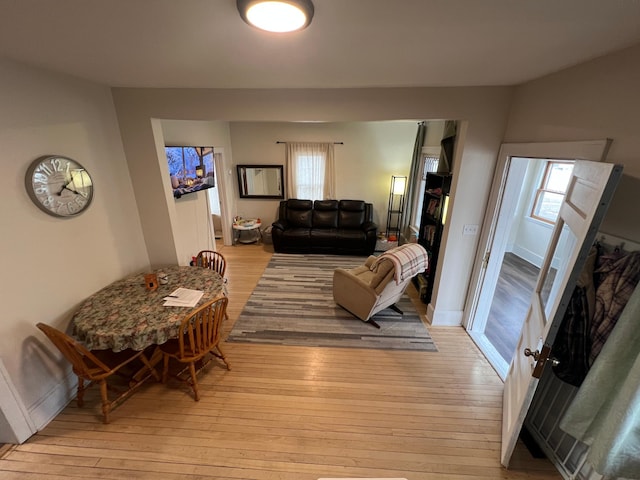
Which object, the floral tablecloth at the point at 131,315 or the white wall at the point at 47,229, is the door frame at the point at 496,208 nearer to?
the floral tablecloth at the point at 131,315

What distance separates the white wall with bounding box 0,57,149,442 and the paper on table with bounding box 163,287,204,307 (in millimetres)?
721

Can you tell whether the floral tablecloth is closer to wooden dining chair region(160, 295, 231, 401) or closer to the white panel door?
wooden dining chair region(160, 295, 231, 401)

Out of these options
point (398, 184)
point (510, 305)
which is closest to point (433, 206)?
point (510, 305)

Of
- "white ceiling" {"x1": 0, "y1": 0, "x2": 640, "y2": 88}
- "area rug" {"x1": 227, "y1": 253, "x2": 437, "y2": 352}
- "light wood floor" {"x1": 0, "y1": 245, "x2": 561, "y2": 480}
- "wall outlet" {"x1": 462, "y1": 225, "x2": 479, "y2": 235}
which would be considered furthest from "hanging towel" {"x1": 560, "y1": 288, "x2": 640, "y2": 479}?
"wall outlet" {"x1": 462, "y1": 225, "x2": 479, "y2": 235}

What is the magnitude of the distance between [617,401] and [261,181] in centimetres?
558

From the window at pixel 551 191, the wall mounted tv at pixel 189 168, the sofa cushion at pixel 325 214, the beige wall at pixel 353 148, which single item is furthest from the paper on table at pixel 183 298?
the window at pixel 551 191

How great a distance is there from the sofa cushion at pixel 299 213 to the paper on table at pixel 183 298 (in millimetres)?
3257

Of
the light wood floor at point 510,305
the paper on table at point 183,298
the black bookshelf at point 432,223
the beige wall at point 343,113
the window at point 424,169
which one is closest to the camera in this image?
the paper on table at point 183,298

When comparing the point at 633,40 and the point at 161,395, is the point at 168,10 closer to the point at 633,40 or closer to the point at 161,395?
the point at 633,40

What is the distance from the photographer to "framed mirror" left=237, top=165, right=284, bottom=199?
5484 mm

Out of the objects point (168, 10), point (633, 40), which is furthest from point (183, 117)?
point (633, 40)

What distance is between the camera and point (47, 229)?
1786 millimetres

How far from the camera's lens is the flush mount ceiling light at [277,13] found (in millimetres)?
920

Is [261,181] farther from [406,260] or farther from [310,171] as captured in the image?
[406,260]
